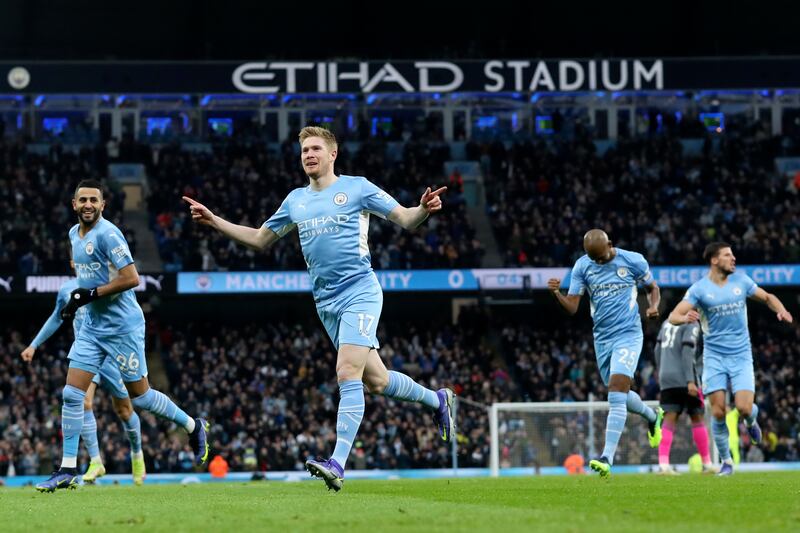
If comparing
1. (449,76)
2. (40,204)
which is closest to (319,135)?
(449,76)

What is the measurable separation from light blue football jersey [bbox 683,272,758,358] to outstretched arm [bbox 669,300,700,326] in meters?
0.36

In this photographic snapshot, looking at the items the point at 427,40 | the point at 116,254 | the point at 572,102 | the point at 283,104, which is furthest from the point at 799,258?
the point at 116,254

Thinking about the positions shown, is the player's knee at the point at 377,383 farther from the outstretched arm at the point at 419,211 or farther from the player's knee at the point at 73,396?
the player's knee at the point at 73,396

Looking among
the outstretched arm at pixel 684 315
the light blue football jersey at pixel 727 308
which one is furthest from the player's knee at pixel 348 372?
the light blue football jersey at pixel 727 308

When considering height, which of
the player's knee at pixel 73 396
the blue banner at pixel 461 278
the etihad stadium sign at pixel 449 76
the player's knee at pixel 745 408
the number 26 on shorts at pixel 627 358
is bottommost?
the player's knee at pixel 745 408

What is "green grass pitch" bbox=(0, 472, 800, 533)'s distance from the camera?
6.15 metres

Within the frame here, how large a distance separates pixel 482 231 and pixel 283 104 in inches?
386

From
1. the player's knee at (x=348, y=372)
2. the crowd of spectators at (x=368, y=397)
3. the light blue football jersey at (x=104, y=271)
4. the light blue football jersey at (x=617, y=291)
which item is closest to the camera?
the player's knee at (x=348, y=372)

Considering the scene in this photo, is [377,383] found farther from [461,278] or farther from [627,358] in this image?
[461,278]

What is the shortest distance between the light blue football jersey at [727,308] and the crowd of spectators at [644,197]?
20.6 metres

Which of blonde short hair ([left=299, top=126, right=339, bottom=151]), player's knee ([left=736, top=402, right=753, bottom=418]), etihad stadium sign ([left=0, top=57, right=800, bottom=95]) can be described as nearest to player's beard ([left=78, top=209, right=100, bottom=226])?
blonde short hair ([left=299, top=126, right=339, bottom=151])

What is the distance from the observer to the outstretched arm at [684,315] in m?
12.8

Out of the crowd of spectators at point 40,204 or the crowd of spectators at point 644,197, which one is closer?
the crowd of spectators at point 40,204

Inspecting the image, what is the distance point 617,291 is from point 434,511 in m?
6.34
